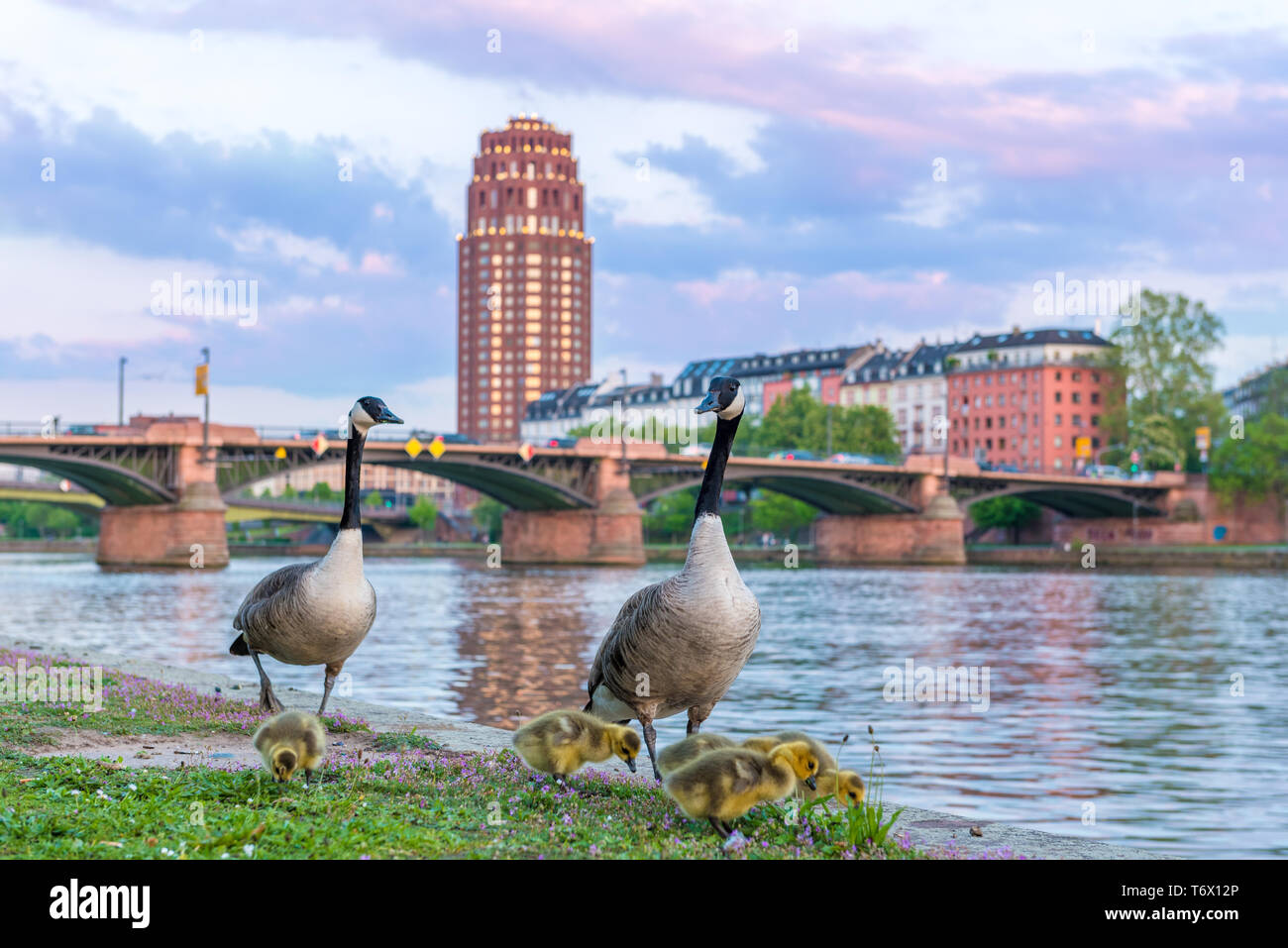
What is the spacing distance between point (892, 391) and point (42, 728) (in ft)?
527

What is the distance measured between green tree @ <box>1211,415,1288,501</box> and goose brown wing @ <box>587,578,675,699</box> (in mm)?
103446

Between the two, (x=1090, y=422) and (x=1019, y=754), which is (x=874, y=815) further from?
(x=1090, y=422)

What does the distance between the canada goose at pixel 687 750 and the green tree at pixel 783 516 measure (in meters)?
118

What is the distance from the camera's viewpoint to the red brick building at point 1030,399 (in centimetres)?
14788

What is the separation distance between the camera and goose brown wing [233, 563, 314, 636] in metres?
10.9

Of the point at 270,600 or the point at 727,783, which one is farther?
the point at 270,600

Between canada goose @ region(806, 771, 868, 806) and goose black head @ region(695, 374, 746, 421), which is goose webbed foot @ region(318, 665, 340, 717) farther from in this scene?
canada goose @ region(806, 771, 868, 806)

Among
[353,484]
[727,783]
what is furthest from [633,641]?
[353,484]

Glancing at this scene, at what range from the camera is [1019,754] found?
15.7m

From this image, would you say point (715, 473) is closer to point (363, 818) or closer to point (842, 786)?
point (842, 786)

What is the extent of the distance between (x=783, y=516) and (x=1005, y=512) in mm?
18813

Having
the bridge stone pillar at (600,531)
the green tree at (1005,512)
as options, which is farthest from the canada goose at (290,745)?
the green tree at (1005,512)

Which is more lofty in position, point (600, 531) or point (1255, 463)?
point (1255, 463)

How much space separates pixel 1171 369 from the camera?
11256 centimetres
